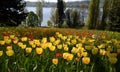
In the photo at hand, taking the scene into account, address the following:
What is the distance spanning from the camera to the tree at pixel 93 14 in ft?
140

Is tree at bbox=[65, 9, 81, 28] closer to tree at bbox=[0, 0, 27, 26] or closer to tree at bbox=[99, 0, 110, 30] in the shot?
tree at bbox=[99, 0, 110, 30]

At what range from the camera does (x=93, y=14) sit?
142ft

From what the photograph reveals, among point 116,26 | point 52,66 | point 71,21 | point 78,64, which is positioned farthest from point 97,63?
point 71,21

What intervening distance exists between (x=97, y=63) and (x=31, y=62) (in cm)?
87

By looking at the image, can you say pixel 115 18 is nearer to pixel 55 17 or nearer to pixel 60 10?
pixel 60 10

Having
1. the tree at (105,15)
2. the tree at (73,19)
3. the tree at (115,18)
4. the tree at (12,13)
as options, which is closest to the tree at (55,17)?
the tree at (73,19)

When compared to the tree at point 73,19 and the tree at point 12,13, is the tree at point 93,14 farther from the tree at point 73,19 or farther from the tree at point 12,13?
the tree at point 12,13

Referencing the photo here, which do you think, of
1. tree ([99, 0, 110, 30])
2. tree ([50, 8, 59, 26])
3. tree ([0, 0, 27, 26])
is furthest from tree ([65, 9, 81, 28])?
tree ([0, 0, 27, 26])

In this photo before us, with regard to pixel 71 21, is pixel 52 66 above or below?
above

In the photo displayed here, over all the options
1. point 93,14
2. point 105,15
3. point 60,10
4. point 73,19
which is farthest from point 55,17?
point 105,15

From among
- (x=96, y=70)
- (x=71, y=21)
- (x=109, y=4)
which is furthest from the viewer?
(x=71, y=21)

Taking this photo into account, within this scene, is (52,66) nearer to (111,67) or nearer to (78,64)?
(78,64)

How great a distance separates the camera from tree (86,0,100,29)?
140 feet

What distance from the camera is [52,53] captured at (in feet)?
15.4
